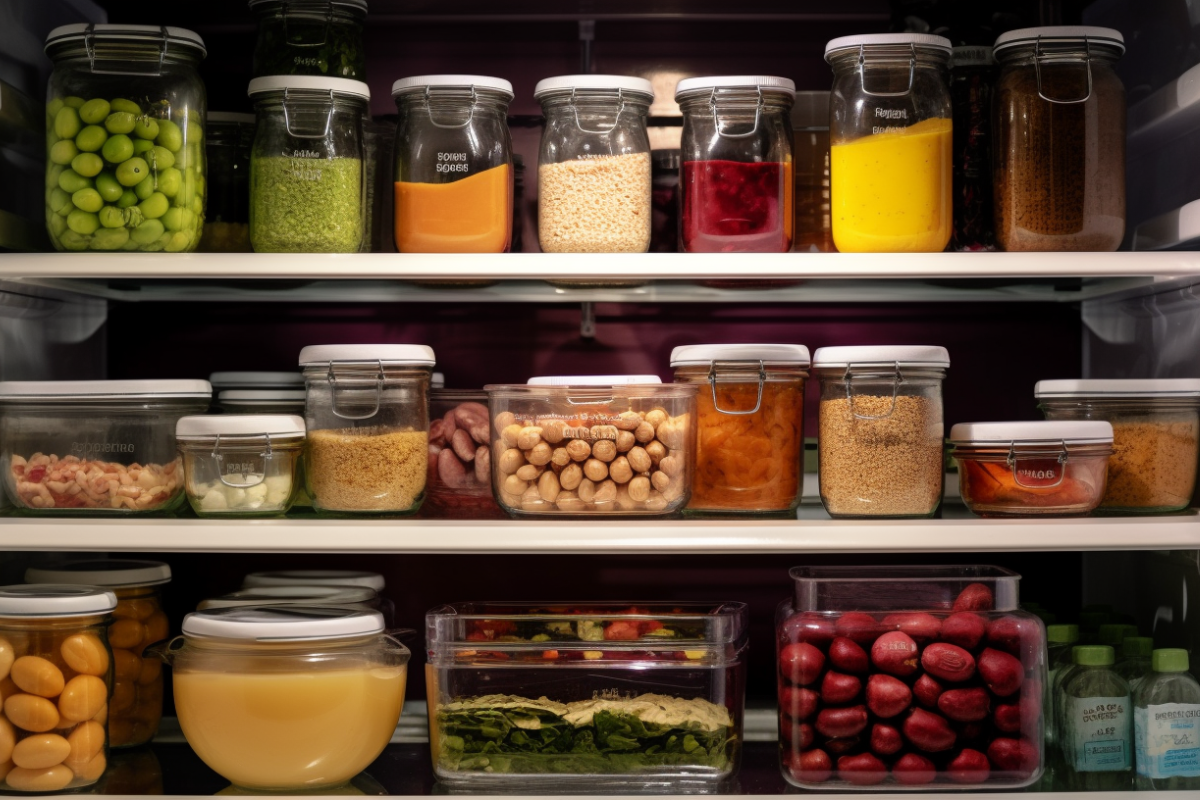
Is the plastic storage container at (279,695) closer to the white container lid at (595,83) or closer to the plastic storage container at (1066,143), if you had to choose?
the white container lid at (595,83)

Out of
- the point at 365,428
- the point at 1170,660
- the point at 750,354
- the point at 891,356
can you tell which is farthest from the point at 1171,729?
the point at 365,428

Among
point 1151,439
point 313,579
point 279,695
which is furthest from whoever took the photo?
point 313,579

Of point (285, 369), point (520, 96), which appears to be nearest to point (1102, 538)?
point (520, 96)

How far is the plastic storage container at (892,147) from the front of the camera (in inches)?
51.5

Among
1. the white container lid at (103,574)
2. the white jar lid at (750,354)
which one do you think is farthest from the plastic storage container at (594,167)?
the white container lid at (103,574)

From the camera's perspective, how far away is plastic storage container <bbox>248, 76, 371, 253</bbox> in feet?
4.32

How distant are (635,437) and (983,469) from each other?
18.0 inches

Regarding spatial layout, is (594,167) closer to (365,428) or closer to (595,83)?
(595,83)

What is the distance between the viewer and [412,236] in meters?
1.33

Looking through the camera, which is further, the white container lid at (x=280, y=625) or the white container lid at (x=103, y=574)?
the white container lid at (x=103, y=574)

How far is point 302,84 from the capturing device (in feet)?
4.35

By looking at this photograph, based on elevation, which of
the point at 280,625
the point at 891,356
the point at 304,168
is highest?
the point at 304,168

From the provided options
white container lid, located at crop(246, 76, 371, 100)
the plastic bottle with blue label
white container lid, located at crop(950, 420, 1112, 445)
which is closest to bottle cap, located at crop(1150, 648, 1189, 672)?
the plastic bottle with blue label

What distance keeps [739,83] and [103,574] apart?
3.57 feet
